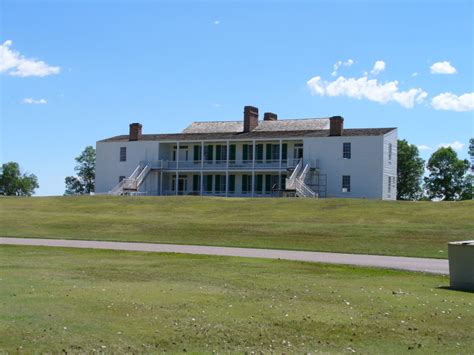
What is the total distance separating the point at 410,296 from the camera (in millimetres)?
12312

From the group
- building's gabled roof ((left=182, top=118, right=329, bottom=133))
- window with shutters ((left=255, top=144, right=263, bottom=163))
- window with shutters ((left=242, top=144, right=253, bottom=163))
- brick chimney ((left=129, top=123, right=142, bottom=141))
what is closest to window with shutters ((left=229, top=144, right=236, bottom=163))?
window with shutters ((left=242, top=144, right=253, bottom=163))

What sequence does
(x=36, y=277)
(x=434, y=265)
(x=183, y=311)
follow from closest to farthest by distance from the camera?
(x=183, y=311)
(x=36, y=277)
(x=434, y=265)

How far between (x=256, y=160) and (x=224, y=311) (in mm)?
50484

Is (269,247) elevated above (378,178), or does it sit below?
below

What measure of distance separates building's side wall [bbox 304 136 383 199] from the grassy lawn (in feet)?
41.5

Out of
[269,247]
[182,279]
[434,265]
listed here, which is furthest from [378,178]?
[182,279]

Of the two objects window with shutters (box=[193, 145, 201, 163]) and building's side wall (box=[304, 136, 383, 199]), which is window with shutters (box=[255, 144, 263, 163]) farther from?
window with shutters (box=[193, 145, 201, 163])

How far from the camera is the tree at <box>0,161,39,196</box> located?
11206 cm

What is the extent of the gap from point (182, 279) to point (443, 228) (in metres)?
17.4

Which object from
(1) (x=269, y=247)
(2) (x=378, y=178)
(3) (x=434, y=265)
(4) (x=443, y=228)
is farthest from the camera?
(2) (x=378, y=178)

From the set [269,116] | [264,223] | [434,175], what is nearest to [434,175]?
[434,175]

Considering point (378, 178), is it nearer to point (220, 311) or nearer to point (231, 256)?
point (231, 256)

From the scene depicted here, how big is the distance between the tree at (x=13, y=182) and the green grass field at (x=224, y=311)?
101616 mm

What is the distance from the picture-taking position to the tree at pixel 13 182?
11206 cm
